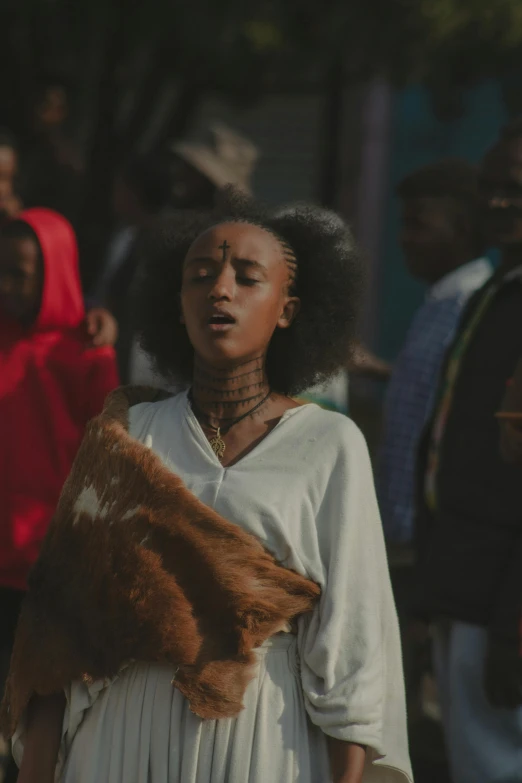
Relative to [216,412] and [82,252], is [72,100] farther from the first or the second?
[216,412]

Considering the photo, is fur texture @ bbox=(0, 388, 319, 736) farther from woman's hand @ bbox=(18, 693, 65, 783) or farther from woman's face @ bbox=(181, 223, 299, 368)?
woman's face @ bbox=(181, 223, 299, 368)

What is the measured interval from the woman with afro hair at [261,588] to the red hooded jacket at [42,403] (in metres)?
1.67

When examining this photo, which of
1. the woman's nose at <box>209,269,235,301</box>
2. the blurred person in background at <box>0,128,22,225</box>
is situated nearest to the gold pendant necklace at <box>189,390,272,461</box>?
the woman's nose at <box>209,269,235,301</box>

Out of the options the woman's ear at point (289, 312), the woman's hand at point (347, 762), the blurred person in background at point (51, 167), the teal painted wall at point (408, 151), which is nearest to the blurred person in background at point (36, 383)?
the woman's ear at point (289, 312)

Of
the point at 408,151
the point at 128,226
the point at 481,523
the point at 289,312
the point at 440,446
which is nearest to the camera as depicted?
the point at 289,312

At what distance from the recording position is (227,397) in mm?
3193

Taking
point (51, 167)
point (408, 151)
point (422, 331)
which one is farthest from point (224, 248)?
point (408, 151)

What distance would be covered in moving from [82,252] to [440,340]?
4526 millimetres

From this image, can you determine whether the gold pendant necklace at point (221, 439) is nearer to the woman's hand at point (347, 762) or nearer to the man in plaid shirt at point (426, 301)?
the woman's hand at point (347, 762)

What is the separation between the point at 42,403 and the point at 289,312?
1.81 m

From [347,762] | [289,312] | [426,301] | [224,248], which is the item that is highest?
[224,248]

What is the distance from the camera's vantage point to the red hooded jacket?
15.9 feet

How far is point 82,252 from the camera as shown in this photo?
10.0 m

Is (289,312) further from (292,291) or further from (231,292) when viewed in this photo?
(231,292)
